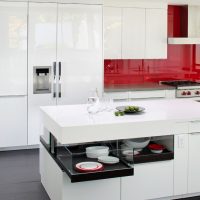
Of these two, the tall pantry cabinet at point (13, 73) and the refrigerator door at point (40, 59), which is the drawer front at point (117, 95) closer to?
the refrigerator door at point (40, 59)

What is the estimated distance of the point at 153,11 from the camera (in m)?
6.94

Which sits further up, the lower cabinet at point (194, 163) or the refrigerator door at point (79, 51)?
the refrigerator door at point (79, 51)

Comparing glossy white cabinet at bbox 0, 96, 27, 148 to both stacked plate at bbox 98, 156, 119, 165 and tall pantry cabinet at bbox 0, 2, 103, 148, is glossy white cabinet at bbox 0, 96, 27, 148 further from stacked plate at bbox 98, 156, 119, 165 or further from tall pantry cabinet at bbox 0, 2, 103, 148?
stacked plate at bbox 98, 156, 119, 165

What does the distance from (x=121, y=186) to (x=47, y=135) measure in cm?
98

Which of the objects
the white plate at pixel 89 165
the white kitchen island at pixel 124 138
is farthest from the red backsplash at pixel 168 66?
the white plate at pixel 89 165

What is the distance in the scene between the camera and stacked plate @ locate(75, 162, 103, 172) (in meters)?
3.55

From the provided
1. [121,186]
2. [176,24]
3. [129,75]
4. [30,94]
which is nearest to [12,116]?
[30,94]

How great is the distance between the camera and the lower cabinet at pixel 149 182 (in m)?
3.99

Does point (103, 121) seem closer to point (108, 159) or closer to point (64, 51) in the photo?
point (108, 159)

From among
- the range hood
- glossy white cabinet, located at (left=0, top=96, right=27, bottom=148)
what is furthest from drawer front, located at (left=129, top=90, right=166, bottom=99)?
glossy white cabinet, located at (left=0, top=96, right=27, bottom=148)

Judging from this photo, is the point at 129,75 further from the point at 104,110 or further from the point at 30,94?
the point at 104,110

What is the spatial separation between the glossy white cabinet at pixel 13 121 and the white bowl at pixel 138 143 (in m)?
2.52

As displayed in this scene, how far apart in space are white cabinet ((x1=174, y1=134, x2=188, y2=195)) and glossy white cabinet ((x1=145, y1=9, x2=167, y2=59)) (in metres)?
3.08

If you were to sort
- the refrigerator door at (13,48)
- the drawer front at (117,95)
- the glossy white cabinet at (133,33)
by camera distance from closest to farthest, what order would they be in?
the refrigerator door at (13,48) < the drawer front at (117,95) < the glossy white cabinet at (133,33)
